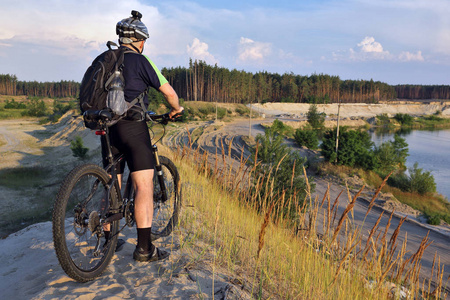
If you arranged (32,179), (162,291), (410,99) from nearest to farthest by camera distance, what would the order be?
(162,291)
(32,179)
(410,99)

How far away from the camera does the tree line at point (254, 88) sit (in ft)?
261

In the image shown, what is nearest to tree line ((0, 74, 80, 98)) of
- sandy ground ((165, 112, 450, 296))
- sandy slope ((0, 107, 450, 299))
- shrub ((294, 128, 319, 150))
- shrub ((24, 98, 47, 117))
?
shrub ((24, 98, 47, 117))

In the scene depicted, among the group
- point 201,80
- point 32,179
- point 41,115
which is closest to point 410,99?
point 201,80

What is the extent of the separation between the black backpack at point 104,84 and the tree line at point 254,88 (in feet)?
251

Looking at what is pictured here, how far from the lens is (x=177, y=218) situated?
3.76 meters

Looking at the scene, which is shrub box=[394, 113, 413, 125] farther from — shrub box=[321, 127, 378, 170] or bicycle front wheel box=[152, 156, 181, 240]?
bicycle front wheel box=[152, 156, 181, 240]

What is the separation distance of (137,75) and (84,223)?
51.2 inches

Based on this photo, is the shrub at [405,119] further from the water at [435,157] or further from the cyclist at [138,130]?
the cyclist at [138,130]

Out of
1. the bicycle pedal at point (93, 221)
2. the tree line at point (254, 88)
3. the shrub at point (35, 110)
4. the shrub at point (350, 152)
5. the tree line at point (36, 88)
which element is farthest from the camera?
the tree line at point (36, 88)

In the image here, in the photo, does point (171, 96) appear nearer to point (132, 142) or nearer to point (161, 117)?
point (161, 117)

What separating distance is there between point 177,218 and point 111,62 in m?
2.00

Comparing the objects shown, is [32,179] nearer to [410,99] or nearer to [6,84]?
[6,84]

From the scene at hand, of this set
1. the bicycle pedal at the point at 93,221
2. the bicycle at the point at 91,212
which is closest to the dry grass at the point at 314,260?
the bicycle at the point at 91,212

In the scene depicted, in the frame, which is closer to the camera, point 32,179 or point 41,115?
point 32,179
